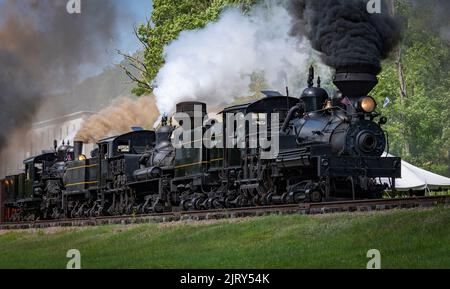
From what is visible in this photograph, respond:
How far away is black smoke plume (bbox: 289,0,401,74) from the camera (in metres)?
22.9

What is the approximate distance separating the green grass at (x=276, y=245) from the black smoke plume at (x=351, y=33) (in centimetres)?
552

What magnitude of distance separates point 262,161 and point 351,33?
172 inches

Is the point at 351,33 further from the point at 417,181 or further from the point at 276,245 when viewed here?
the point at 417,181

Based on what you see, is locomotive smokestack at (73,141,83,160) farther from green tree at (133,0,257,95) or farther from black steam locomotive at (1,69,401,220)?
green tree at (133,0,257,95)

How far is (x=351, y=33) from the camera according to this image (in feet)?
75.8

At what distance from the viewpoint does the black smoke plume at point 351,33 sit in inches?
902

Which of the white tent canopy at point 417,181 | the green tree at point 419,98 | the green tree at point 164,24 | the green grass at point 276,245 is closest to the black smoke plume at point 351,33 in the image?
the green grass at point 276,245

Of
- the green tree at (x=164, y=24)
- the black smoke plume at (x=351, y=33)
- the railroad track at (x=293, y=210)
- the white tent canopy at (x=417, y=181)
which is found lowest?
the railroad track at (x=293, y=210)

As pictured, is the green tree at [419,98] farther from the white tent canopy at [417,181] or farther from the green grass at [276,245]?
the green grass at [276,245]

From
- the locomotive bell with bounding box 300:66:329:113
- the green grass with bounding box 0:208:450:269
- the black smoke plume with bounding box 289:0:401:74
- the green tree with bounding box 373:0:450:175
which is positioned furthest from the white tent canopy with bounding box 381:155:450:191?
the green grass with bounding box 0:208:450:269

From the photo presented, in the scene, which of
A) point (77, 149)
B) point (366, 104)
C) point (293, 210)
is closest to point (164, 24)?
point (77, 149)
